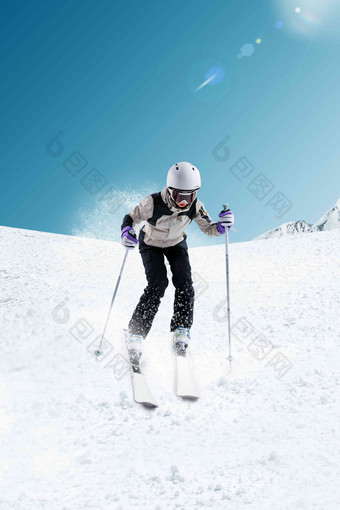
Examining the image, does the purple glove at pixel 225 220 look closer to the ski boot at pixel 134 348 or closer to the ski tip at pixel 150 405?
the ski boot at pixel 134 348

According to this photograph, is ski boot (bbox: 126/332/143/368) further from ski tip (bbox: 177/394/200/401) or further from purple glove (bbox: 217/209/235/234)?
purple glove (bbox: 217/209/235/234)

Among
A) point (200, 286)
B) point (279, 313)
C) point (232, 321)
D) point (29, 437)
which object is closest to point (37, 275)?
point (200, 286)

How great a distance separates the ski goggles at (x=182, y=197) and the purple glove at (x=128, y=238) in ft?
2.42

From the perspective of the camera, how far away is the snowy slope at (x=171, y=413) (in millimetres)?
2477

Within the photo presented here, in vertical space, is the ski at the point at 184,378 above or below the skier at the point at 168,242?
below

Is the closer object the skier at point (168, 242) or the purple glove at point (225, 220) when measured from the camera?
the skier at point (168, 242)

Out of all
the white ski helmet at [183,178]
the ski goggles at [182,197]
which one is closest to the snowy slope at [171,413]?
the ski goggles at [182,197]

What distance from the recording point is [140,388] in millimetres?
3941

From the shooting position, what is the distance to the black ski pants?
4.70m

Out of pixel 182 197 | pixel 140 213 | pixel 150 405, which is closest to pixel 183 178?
pixel 182 197

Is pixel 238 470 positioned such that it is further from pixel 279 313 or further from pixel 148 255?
pixel 279 313

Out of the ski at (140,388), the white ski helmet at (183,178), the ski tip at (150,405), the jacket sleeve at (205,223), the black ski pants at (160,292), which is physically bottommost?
the ski tip at (150,405)

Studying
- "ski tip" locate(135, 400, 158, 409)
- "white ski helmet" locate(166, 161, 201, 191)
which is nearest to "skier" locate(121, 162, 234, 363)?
"white ski helmet" locate(166, 161, 201, 191)

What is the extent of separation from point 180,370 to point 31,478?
6.78ft
